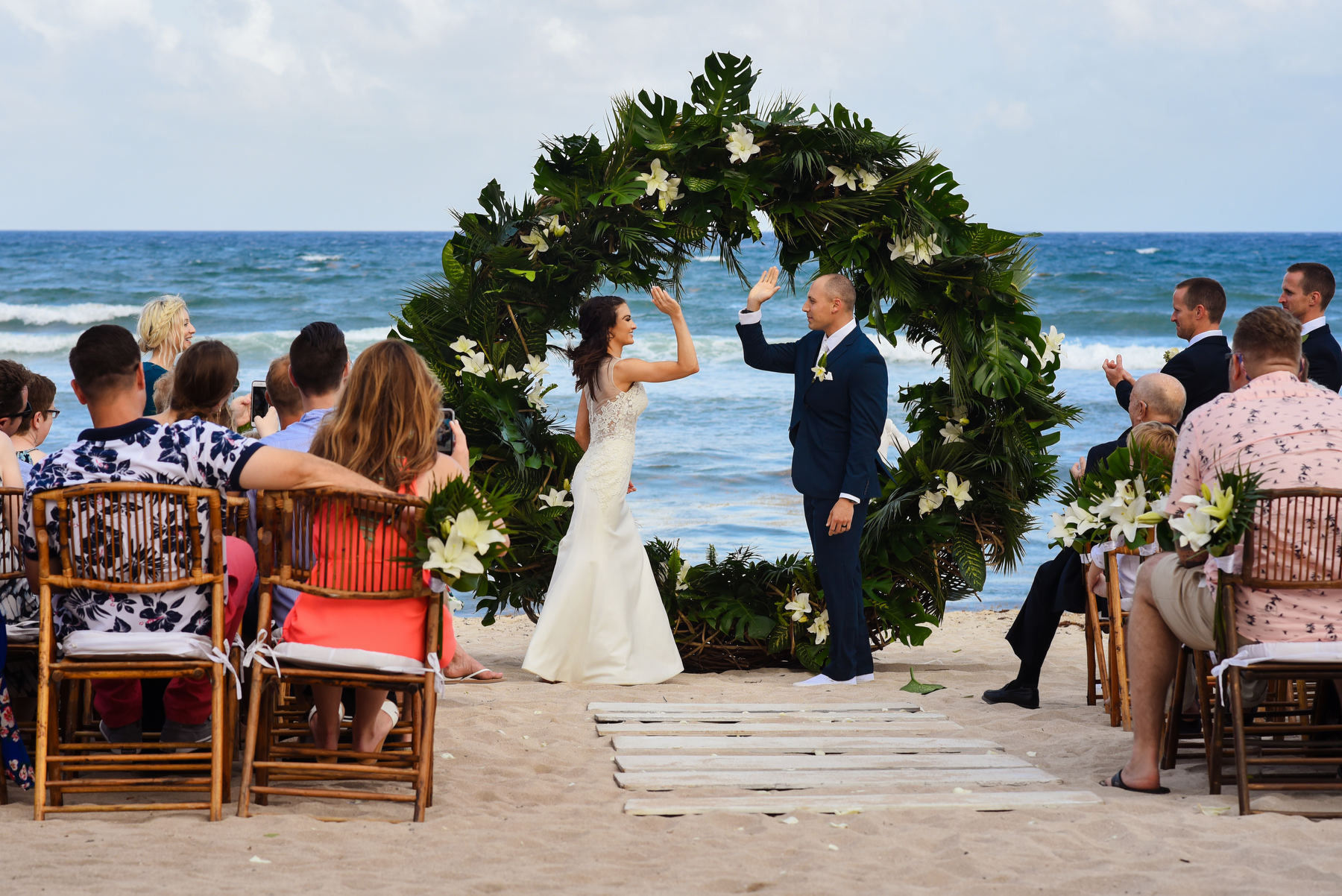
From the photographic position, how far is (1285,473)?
3.75 meters

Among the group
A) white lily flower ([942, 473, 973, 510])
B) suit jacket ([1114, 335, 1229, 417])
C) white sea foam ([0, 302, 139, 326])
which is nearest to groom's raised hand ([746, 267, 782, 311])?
white lily flower ([942, 473, 973, 510])

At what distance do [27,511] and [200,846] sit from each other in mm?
1173

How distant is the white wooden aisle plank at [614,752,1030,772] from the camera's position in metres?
4.32

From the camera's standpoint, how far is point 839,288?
6059 millimetres

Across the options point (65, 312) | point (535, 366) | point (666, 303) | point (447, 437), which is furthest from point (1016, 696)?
point (65, 312)

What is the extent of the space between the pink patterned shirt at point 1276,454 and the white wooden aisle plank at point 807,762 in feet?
3.46

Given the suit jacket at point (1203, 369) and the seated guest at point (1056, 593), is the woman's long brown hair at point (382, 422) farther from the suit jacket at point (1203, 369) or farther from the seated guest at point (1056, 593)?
the suit jacket at point (1203, 369)

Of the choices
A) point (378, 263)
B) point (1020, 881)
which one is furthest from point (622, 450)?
point (378, 263)

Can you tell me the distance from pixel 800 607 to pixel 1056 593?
52.2 inches

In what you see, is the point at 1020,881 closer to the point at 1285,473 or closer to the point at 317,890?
the point at 1285,473

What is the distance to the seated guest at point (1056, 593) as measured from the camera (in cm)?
528

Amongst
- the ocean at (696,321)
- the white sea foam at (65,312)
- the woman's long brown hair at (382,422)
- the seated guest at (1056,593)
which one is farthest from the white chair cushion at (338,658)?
the white sea foam at (65,312)

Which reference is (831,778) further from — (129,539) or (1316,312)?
(1316,312)

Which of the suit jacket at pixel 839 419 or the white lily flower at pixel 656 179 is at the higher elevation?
the white lily flower at pixel 656 179
